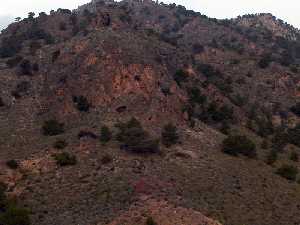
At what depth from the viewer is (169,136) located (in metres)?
64.2

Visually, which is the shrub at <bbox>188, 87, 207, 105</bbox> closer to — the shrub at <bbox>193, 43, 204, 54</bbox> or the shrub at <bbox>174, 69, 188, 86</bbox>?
the shrub at <bbox>174, 69, 188, 86</bbox>

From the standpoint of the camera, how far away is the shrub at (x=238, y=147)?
218 feet

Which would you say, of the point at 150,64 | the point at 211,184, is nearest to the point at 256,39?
the point at 150,64

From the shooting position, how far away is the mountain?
165 feet

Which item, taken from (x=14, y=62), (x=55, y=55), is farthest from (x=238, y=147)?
(x=14, y=62)

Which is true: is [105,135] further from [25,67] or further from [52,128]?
[25,67]

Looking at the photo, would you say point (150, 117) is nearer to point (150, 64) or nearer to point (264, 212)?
point (150, 64)

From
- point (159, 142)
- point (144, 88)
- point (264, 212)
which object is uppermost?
point (144, 88)

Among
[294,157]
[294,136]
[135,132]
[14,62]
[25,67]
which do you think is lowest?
[294,157]

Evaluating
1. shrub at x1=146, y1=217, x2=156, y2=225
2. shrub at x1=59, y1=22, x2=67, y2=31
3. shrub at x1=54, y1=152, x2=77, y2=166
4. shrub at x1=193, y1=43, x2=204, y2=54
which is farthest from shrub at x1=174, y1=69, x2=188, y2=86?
shrub at x1=146, y1=217, x2=156, y2=225

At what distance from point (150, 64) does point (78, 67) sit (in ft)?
38.5

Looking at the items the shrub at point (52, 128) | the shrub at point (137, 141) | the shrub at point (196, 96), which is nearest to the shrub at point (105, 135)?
the shrub at point (137, 141)

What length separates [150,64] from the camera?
78.9 metres

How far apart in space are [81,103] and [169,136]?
16238 millimetres
